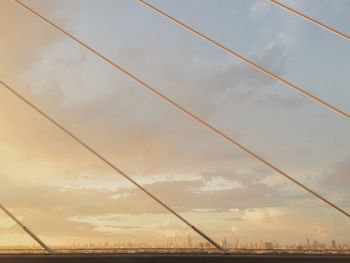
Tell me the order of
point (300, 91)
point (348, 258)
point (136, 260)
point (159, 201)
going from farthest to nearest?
point (300, 91), point (159, 201), point (136, 260), point (348, 258)

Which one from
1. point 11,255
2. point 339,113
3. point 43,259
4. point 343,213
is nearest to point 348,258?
point 343,213

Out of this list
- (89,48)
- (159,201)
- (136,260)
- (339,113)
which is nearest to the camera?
(136,260)

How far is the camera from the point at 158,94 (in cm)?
1187

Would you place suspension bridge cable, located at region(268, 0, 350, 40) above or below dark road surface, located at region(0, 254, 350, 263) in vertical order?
above

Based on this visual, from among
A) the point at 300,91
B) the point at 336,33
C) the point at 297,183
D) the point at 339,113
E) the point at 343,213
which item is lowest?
the point at 343,213

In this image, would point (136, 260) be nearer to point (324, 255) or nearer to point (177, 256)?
point (177, 256)

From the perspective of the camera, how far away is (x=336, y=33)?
1048 cm

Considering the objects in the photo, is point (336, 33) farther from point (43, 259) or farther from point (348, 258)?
point (43, 259)

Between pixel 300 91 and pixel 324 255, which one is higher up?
pixel 300 91

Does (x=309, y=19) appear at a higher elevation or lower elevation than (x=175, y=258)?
higher

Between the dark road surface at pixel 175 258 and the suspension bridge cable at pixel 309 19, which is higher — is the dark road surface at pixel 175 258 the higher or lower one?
the lower one

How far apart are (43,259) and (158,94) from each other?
510 cm

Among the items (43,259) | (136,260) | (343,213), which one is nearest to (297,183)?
(343,213)

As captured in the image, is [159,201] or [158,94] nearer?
[159,201]
